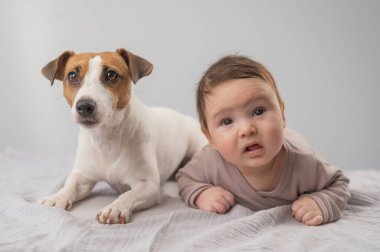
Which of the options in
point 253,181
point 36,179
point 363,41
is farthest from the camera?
point 363,41

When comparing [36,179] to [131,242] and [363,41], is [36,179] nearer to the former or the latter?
[131,242]

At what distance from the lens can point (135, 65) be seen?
5.68 ft

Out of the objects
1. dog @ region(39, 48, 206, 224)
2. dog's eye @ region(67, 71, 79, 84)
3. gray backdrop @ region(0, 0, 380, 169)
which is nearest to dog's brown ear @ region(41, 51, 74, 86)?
dog @ region(39, 48, 206, 224)

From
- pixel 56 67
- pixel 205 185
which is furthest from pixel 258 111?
pixel 56 67

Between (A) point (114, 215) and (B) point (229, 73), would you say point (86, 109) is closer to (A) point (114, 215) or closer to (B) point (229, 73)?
(A) point (114, 215)

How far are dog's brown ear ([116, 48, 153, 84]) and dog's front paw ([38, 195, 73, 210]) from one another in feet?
1.76

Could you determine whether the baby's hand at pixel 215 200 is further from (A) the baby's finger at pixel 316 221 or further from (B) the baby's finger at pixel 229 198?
(A) the baby's finger at pixel 316 221

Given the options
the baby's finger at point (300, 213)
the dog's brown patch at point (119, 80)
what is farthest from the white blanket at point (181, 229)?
the dog's brown patch at point (119, 80)

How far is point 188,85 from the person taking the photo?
3160 millimetres

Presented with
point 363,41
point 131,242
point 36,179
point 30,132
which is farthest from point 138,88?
point 131,242

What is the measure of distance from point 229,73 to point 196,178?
0.52 m

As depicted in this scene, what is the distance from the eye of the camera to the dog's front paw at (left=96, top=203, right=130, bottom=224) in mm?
1498

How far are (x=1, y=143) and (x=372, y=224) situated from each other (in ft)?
8.79

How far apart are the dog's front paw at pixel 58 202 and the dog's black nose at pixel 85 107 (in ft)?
1.24
